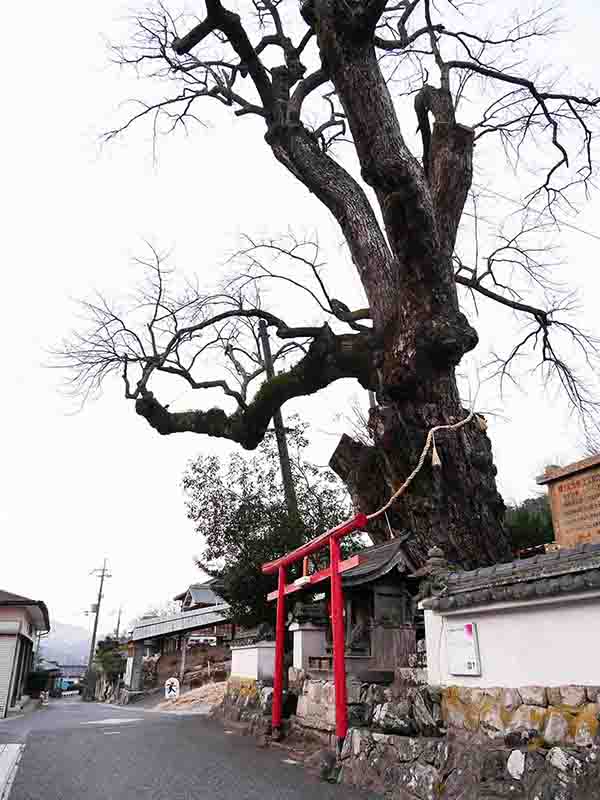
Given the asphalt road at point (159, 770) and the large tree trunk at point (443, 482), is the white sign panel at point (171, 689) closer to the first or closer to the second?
the asphalt road at point (159, 770)

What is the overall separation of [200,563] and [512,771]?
11.1 meters

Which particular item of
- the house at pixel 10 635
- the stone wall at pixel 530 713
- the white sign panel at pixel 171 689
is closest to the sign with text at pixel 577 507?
the stone wall at pixel 530 713

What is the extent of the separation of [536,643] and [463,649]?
801 millimetres

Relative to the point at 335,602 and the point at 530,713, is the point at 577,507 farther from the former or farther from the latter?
the point at 335,602

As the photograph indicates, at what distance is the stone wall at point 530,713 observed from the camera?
385 centimetres

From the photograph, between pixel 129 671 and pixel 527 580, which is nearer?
pixel 527 580

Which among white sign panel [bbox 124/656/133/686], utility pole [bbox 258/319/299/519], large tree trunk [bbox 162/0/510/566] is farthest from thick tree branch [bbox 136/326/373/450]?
white sign panel [bbox 124/656/133/686]

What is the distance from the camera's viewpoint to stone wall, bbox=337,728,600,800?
12.0 ft

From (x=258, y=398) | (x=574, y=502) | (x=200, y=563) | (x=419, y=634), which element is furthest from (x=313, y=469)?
(x=574, y=502)

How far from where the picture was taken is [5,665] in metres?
19.2

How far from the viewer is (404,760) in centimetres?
497

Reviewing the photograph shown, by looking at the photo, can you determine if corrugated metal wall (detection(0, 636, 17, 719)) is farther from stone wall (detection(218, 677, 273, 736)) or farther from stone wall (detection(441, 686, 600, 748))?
stone wall (detection(441, 686, 600, 748))

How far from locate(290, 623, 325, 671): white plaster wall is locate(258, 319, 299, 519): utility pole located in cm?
364

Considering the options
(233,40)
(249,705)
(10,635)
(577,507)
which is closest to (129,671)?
(10,635)
